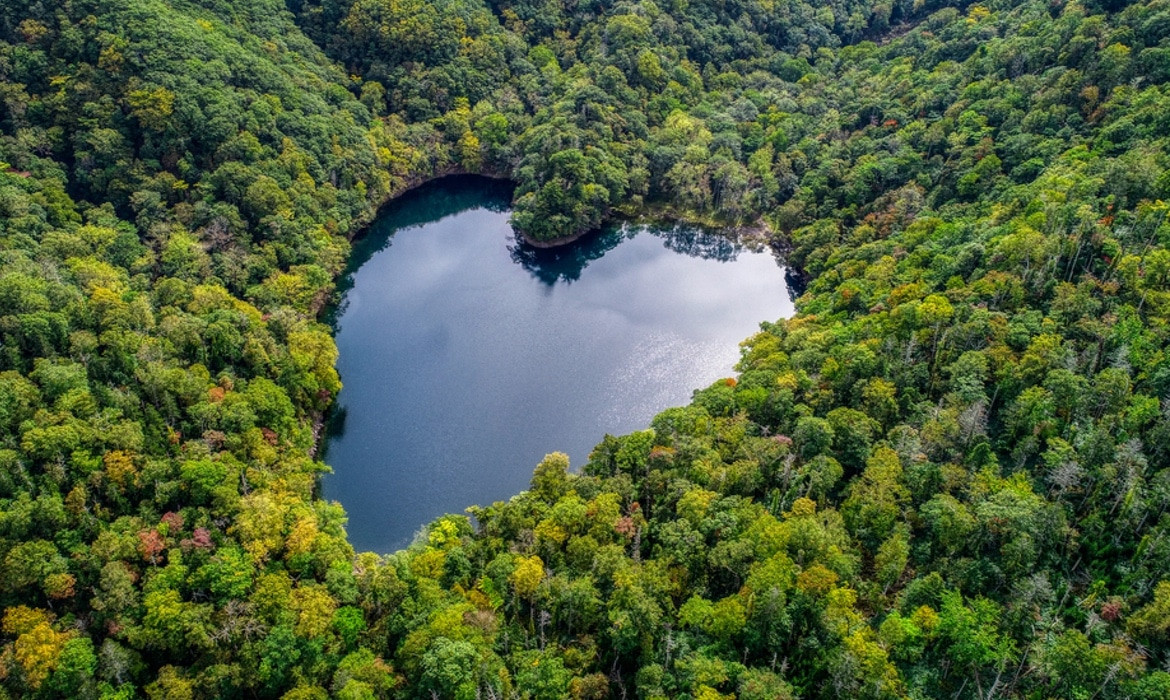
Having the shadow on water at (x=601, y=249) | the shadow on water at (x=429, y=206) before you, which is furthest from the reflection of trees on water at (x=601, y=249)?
the shadow on water at (x=429, y=206)

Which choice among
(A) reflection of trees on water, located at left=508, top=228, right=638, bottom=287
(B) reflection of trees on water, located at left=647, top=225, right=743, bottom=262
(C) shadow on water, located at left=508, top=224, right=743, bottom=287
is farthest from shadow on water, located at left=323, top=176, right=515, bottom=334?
(B) reflection of trees on water, located at left=647, top=225, right=743, bottom=262

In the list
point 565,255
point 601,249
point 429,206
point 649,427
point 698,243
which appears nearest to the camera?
point 649,427

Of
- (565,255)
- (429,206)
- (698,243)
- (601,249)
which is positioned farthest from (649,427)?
(429,206)

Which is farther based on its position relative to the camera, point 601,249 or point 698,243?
point 698,243

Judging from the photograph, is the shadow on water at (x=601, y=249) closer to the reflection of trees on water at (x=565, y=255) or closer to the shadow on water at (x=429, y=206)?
the reflection of trees on water at (x=565, y=255)

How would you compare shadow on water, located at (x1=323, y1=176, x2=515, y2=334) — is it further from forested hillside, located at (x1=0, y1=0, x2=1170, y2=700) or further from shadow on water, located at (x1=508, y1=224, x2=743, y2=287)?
shadow on water, located at (x1=508, y1=224, x2=743, y2=287)

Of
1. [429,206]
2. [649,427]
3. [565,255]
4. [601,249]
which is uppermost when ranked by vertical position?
[429,206]

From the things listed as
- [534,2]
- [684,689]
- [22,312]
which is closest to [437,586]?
[684,689]

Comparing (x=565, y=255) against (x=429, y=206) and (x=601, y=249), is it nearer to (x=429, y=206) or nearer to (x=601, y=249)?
(x=601, y=249)
